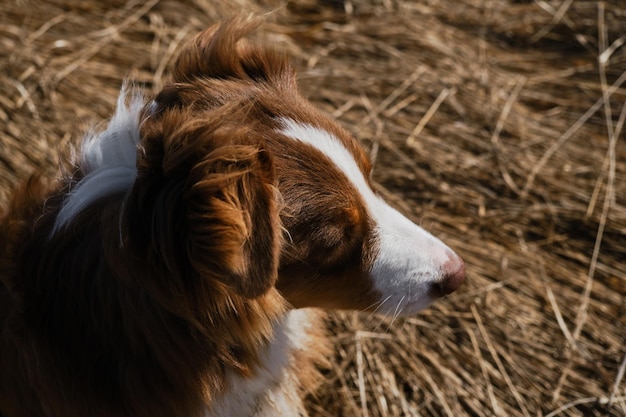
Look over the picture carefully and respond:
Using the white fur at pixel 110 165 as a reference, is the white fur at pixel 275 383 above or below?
below

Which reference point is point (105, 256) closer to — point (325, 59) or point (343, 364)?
point (343, 364)

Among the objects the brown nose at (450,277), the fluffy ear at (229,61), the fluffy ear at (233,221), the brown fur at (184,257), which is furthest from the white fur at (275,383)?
the fluffy ear at (229,61)

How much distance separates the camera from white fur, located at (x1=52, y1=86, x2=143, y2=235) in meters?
2.24

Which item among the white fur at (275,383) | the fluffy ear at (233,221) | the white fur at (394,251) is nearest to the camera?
the fluffy ear at (233,221)

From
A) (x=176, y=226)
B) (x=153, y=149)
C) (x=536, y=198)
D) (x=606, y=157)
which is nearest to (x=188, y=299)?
(x=176, y=226)

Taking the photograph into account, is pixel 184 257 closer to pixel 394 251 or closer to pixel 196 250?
pixel 196 250

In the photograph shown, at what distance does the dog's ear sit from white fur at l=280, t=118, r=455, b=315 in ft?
1.34

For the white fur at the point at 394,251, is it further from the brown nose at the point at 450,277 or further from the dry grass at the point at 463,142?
the dry grass at the point at 463,142

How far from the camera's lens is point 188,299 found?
6.65 feet

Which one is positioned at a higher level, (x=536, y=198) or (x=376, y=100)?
(x=376, y=100)

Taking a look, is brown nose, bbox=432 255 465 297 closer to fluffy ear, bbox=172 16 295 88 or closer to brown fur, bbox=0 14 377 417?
brown fur, bbox=0 14 377 417

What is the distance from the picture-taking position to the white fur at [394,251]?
2.38 metres

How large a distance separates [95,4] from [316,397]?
2858 mm

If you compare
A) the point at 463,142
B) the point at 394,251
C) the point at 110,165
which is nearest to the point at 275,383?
the point at 394,251
